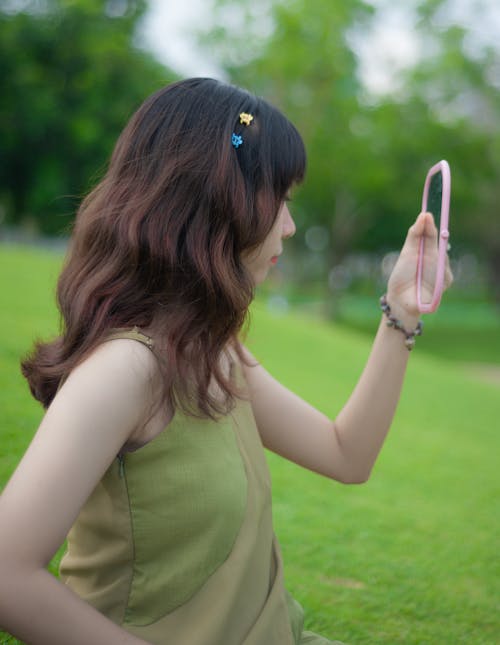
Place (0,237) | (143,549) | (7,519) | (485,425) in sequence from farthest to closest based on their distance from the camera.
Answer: (0,237) < (485,425) < (143,549) < (7,519)

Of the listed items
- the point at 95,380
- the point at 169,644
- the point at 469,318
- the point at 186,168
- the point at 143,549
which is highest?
the point at 469,318

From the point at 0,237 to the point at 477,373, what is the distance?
24952 mm

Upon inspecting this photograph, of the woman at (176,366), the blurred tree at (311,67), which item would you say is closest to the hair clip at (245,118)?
the woman at (176,366)

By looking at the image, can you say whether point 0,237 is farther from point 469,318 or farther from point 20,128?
point 469,318

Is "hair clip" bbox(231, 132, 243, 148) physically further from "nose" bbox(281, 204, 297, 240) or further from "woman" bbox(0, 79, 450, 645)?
"nose" bbox(281, 204, 297, 240)

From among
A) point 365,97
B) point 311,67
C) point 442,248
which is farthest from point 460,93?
point 442,248

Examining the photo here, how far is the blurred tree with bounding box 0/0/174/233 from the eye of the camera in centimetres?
1994

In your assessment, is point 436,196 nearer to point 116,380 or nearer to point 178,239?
point 178,239

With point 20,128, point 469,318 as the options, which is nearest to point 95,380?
point 20,128

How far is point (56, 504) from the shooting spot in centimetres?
107

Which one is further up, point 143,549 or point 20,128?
point 20,128

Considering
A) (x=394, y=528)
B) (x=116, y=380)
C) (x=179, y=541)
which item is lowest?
(x=394, y=528)

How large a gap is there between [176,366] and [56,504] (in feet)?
1.02

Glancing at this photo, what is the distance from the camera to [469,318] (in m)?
35.3
